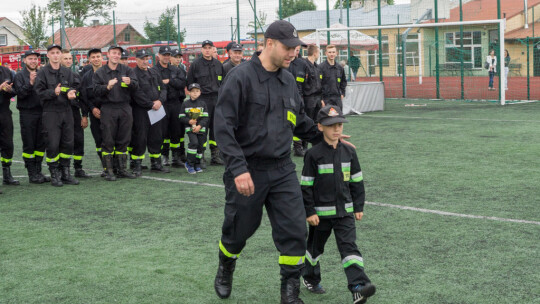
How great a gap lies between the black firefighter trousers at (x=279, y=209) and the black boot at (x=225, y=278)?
0.32 meters

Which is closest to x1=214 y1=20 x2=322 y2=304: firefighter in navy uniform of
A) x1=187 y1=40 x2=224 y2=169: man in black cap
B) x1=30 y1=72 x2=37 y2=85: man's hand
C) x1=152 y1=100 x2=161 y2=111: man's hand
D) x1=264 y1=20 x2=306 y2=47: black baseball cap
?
x1=264 y1=20 x2=306 y2=47: black baseball cap

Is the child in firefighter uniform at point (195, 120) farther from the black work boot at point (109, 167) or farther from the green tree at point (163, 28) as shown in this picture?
the green tree at point (163, 28)

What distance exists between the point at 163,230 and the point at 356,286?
10.0ft

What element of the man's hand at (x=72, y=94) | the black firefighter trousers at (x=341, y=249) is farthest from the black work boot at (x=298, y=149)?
the black firefighter trousers at (x=341, y=249)

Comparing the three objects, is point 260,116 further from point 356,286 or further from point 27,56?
point 27,56

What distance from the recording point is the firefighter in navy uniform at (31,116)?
1046cm

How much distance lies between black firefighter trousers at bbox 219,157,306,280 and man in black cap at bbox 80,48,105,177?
635 cm

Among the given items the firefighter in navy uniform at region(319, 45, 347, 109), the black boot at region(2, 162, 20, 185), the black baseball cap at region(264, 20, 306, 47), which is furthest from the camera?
the firefighter in navy uniform at region(319, 45, 347, 109)

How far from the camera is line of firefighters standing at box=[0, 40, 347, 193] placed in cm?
1038

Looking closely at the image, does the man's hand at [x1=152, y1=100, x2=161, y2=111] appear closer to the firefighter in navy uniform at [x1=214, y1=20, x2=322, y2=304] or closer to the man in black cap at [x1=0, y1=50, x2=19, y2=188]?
the man in black cap at [x1=0, y1=50, x2=19, y2=188]

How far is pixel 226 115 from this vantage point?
4.71 meters

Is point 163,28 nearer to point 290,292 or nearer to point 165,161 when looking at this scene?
point 165,161

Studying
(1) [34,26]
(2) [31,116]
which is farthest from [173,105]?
(1) [34,26]

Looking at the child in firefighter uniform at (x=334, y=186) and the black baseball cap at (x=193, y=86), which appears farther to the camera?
the black baseball cap at (x=193, y=86)
